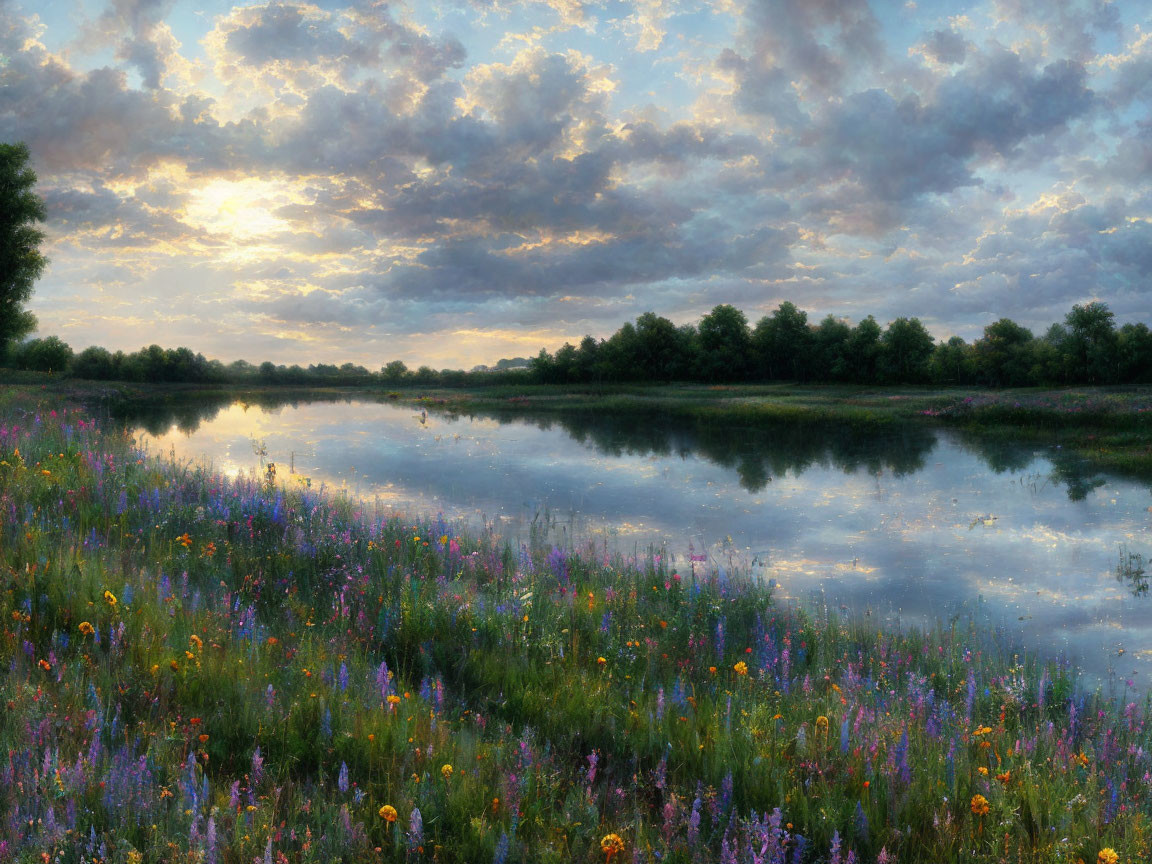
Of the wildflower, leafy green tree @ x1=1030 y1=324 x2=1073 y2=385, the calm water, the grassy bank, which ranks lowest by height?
the calm water

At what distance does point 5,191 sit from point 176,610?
4744cm

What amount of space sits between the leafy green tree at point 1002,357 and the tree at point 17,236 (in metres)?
92.8

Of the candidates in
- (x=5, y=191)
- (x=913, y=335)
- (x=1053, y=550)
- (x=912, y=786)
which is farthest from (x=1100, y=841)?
(x=913, y=335)

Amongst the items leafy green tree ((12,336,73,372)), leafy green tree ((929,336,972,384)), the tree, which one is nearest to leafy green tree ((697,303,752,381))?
leafy green tree ((929,336,972,384))

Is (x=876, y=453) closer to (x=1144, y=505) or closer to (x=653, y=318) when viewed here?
(x=1144, y=505)

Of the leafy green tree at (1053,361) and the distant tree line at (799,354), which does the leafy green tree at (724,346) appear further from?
the leafy green tree at (1053,361)

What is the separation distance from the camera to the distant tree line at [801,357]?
243 ft

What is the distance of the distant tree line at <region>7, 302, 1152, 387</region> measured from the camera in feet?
243

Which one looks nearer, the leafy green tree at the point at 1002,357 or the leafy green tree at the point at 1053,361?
the leafy green tree at the point at 1053,361

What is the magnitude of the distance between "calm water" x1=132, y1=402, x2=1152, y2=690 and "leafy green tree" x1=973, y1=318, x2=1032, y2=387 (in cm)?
6713

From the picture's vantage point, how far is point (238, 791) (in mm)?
3105

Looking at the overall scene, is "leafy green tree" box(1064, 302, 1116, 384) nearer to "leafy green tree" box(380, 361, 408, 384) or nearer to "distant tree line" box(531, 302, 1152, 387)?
"distant tree line" box(531, 302, 1152, 387)

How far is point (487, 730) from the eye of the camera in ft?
13.7

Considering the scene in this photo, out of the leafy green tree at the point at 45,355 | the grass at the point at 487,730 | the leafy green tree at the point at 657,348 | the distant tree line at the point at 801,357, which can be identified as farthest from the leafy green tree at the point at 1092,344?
the leafy green tree at the point at 45,355
